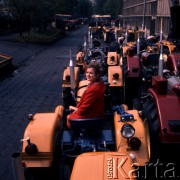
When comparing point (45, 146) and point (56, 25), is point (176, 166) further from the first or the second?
point (56, 25)

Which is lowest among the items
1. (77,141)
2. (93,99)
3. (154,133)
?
(77,141)

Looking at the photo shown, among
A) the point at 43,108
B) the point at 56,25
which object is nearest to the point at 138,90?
the point at 43,108

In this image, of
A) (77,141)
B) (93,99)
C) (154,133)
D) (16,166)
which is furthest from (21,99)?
(16,166)

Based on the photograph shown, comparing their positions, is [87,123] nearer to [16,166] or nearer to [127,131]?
[127,131]

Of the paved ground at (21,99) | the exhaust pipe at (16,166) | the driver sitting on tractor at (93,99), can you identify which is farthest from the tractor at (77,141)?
the paved ground at (21,99)

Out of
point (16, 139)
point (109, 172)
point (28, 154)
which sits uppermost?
point (109, 172)

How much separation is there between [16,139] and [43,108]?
222 cm

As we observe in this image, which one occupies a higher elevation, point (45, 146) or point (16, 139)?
point (45, 146)

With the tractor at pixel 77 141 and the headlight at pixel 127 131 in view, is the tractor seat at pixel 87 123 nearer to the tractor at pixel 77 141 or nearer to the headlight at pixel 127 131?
the tractor at pixel 77 141

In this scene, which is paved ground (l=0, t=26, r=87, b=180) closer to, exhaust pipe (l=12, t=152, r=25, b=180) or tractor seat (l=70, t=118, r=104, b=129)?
tractor seat (l=70, t=118, r=104, b=129)

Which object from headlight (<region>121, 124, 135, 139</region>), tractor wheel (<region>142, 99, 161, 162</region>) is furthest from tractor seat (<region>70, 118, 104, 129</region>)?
tractor wheel (<region>142, 99, 161, 162</region>)

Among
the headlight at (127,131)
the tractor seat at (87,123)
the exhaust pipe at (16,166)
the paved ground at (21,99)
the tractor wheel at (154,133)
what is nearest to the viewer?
the exhaust pipe at (16,166)

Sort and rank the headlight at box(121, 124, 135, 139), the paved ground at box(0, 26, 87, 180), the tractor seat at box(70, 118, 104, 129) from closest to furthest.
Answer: the headlight at box(121, 124, 135, 139) → the tractor seat at box(70, 118, 104, 129) → the paved ground at box(0, 26, 87, 180)

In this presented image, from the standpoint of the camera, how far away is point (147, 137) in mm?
4285
